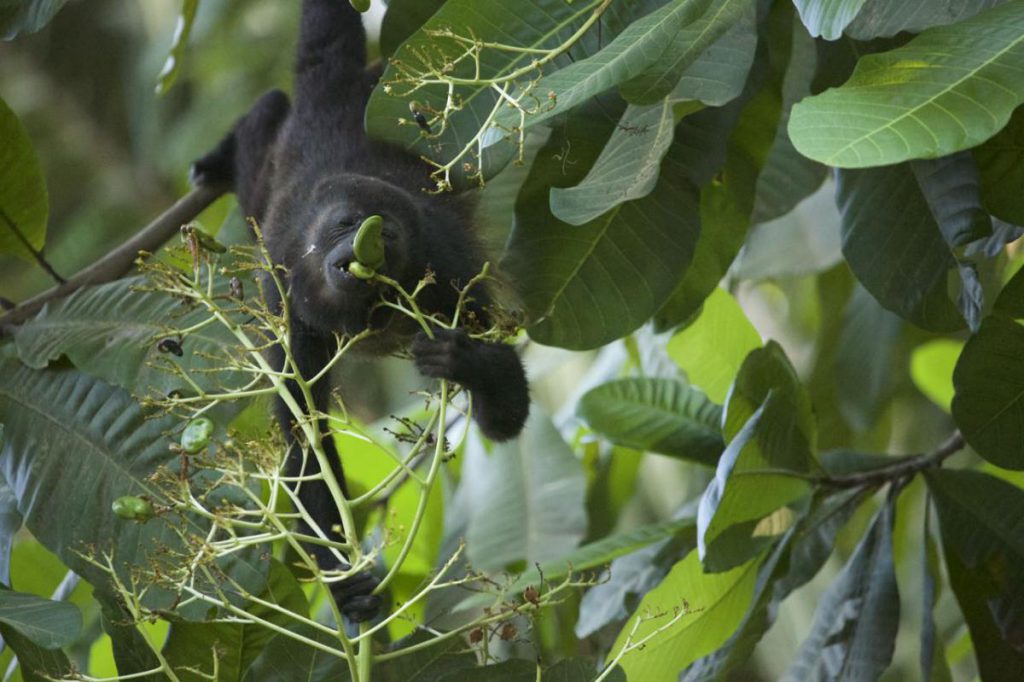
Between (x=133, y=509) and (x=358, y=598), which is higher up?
(x=133, y=509)

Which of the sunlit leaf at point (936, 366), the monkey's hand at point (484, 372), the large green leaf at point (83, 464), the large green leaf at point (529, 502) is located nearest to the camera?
the large green leaf at point (83, 464)

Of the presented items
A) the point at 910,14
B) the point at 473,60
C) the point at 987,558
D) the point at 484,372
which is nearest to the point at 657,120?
the point at 473,60

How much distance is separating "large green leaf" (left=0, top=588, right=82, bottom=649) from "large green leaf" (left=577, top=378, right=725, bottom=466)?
4.24ft

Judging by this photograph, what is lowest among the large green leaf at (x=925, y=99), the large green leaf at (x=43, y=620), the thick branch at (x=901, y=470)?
the thick branch at (x=901, y=470)

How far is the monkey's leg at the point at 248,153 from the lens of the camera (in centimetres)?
347

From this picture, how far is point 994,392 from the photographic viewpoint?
208cm

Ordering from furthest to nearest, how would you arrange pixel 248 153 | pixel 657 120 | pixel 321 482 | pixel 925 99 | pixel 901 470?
1. pixel 248 153
2. pixel 321 482
3. pixel 901 470
4. pixel 657 120
5. pixel 925 99

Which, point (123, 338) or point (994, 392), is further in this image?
point (123, 338)

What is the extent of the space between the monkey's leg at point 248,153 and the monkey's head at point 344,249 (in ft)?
1.75

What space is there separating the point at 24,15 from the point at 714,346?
160 centimetres

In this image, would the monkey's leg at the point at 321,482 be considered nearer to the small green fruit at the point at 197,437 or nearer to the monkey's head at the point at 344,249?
the monkey's head at the point at 344,249

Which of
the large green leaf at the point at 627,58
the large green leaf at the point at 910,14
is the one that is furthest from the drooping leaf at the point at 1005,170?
the large green leaf at the point at 627,58

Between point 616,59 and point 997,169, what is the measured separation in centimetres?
75

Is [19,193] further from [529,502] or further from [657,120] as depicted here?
[529,502]
